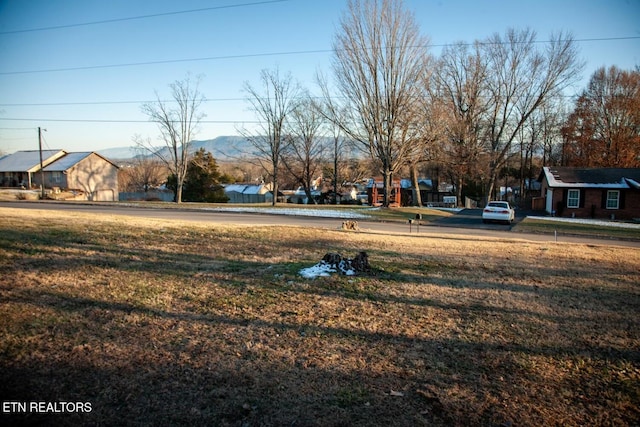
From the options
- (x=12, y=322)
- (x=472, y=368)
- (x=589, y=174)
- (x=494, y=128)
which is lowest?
(x=472, y=368)

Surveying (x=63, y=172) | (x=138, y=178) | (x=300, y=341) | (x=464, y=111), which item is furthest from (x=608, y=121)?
(x=138, y=178)

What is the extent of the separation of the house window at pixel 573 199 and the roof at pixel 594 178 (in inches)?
25.0

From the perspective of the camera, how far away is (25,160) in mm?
50219

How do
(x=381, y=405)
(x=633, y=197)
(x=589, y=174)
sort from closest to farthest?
(x=381, y=405)
(x=633, y=197)
(x=589, y=174)

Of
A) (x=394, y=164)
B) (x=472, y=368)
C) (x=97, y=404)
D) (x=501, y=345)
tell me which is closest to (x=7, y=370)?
(x=97, y=404)

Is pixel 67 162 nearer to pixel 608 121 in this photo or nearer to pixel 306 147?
pixel 306 147

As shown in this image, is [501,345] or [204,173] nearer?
[501,345]

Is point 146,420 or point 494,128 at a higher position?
point 494,128

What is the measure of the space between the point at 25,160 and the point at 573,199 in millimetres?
62956

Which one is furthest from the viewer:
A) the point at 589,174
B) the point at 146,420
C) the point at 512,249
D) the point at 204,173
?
the point at 204,173

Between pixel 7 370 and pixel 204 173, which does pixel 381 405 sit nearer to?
pixel 7 370

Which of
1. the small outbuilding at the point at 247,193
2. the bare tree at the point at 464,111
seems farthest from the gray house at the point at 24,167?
the bare tree at the point at 464,111

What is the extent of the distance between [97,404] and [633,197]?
3745 centimetres

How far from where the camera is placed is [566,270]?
30.6 feet
